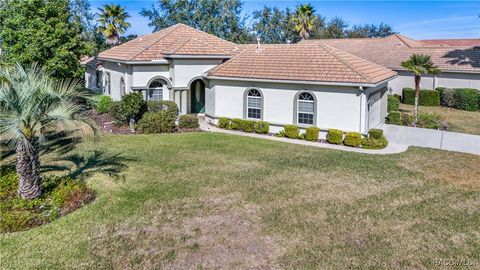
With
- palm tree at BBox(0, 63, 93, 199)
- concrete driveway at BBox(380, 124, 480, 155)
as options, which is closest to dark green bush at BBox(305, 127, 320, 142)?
concrete driveway at BBox(380, 124, 480, 155)

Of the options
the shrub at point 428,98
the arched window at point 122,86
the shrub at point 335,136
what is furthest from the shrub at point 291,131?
the shrub at point 428,98

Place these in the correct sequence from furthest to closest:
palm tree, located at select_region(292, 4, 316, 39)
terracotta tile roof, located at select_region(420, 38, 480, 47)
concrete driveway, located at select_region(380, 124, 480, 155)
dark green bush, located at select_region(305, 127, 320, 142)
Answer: terracotta tile roof, located at select_region(420, 38, 480, 47), palm tree, located at select_region(292, 4, 316, 39), dark green bush, located at select_region(305, 127, 320, 142), concrete driveway, located at select_region(380, 124, 480, 155)

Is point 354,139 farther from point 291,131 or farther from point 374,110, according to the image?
point 374,110

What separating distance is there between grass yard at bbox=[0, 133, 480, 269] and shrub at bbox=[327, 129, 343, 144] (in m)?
2.38

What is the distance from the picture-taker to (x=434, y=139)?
22.2 metres

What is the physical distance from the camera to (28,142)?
11.4m

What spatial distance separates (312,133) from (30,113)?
48.0 feet

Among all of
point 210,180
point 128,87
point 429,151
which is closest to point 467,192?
point 429,151

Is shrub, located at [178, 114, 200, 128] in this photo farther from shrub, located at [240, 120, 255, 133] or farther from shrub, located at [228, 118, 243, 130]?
shrub, located at [240, 120, 255, 133]

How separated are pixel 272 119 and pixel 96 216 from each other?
14088 mm

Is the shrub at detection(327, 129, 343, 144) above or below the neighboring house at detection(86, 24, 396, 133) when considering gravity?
below

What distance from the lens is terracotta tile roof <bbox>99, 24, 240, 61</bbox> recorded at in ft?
87.2

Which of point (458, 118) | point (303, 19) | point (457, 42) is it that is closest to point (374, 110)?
point (458, 118)

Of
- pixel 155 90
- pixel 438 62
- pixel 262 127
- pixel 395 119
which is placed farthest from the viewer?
pixel 438 62
